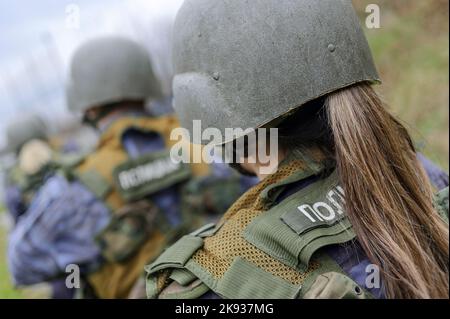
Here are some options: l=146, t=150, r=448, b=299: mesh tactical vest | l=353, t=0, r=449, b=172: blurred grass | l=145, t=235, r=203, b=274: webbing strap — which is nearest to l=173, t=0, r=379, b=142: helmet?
l=146, t=150, r=448, b=299: mesh tactical vest

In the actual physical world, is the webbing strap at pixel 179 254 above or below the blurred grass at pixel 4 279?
above

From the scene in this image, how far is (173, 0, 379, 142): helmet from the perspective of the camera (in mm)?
1759

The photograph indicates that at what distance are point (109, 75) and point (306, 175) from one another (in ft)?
7.87

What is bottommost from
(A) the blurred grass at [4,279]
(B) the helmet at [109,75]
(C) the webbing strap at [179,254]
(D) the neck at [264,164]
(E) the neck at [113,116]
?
(A) the blurred grass at [4,279]

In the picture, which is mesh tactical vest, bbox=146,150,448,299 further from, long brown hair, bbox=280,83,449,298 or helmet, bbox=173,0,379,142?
helmet, bbox=173,0,379,142

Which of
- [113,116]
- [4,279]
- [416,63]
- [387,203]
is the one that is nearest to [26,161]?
[113,116]

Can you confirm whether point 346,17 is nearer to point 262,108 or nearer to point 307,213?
point 262,108

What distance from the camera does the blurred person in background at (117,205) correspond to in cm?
314

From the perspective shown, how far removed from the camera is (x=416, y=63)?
6.90 metres

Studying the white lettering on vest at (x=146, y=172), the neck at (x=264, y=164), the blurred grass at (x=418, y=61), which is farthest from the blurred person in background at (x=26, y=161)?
the blurred grass at (x=418, y=61)

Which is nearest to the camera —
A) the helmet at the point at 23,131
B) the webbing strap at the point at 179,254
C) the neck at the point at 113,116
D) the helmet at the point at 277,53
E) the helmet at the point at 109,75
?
the webbing strap at the point at 179,254

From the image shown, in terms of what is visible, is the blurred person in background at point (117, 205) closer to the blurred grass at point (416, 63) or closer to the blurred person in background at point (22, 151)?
the blurred person in background at point (22, 151)

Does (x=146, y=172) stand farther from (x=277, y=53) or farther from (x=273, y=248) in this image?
(x=273, y=248)
